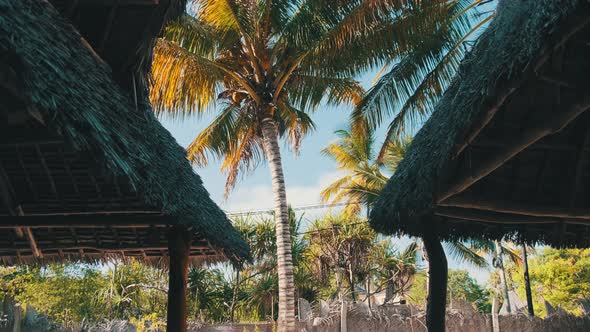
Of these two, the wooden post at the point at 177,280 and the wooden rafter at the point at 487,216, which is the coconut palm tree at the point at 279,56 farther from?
the wooden post at the point at 177,280

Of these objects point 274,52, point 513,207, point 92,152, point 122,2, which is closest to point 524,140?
point 513,207

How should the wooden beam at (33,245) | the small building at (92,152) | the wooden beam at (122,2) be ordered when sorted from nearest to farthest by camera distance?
1. the small building at (92,152)
2. the wooden beam at (122,2)
3. the wooden beam at (33,245)

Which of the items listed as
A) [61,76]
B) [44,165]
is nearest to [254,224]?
[44,165]

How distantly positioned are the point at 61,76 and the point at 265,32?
7.48m

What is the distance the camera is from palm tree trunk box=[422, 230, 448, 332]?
5055 mm

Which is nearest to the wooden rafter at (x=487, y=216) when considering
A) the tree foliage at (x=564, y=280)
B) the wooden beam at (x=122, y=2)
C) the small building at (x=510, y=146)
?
the small building at (x=510, y=146)

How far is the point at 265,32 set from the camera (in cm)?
1003

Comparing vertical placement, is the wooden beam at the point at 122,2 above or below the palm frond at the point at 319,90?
below

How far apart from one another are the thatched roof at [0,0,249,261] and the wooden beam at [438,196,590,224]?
6.90ft

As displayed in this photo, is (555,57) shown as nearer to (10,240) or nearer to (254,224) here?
(10,240)

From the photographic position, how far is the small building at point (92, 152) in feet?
8.59

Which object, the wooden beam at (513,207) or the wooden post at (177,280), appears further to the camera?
the wooden post at (177,280)

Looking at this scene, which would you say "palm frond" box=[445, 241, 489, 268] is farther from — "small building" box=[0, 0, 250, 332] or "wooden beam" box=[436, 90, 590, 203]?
"wooden beam" box=[436, 90, 590, 203]

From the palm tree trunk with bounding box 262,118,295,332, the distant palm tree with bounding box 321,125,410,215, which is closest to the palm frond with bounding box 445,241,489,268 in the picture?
the distant palm tree with bounding box 321,125,410,215
